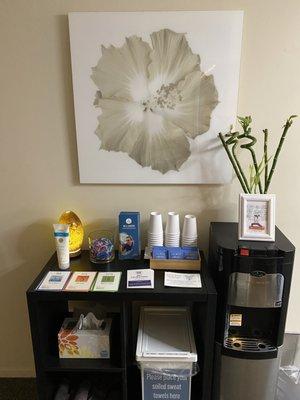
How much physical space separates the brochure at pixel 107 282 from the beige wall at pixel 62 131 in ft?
1.05

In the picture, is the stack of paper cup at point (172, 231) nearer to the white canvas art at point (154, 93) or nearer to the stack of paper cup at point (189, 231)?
the stack of paper cup at point (189, 231)

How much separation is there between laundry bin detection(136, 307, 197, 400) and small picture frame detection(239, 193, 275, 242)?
528 mm

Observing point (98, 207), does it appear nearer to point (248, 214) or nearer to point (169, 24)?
point (248, 214)

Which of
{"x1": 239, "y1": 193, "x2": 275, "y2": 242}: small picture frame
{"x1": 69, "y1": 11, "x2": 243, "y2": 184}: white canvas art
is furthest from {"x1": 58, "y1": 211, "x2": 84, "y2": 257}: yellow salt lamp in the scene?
{"x1": 239, "y1": 193, "x2": 275, "y2": 242}: small picture frame

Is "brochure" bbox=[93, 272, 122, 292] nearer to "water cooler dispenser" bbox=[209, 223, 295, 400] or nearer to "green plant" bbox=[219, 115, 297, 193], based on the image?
"water cooler dispenser" bbox=[209, 223, 295, 400]

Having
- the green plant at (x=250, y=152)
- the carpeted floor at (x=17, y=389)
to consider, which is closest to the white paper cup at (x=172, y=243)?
the green plant at (x=250, y=152)

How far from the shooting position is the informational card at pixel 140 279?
4.09ft

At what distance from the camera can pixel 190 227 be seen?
1421 mm

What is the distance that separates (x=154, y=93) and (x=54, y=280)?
35.8 inches

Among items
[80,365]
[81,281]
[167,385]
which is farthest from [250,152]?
[80,365]

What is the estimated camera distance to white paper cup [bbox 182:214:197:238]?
142 cm

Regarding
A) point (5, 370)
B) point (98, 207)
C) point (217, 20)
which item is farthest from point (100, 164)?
point (5, 370)

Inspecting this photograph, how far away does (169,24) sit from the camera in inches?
51.3

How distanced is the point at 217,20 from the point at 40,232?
1.27 m
